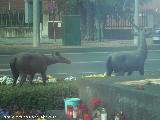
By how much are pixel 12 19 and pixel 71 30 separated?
1061cm

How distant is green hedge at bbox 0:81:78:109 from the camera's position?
922cm

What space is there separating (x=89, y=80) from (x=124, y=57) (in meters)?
2.10

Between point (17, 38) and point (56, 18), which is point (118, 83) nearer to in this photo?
point (17, 38)

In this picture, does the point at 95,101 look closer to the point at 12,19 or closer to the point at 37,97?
the point at 37,97

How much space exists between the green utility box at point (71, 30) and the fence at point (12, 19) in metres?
9.11

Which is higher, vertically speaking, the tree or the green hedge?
the tree

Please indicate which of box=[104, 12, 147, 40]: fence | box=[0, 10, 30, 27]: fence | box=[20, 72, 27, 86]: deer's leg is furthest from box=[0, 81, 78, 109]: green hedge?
box=[104, 12, 147, 40]: fence

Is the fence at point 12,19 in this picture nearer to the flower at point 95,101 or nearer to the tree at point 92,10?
the tree at point 92,10

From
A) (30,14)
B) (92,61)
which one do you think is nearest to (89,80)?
(92,61)

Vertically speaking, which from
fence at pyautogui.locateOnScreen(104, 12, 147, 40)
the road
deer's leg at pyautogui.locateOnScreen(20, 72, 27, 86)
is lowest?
the road

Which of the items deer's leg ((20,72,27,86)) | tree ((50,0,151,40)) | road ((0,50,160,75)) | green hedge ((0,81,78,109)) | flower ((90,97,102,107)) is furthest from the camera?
tree ((50,0,151,40))

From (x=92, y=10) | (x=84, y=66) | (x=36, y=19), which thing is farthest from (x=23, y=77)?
(x=92, y=10)

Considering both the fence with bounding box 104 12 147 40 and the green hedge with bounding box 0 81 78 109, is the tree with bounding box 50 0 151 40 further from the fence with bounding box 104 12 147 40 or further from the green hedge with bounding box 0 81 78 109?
the green hedge with bounding box 0 81 78 109

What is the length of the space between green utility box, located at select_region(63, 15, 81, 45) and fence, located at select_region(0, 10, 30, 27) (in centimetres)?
911
